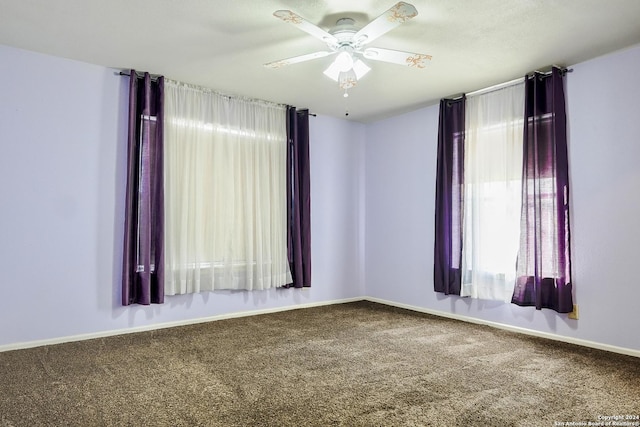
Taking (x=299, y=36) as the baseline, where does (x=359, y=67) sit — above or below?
below

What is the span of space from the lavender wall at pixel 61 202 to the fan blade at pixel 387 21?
2415 millimetres

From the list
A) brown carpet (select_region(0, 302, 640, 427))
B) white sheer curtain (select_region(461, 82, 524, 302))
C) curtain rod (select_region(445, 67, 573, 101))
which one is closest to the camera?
brown carpet (select_region(0, 302, 640, 427))

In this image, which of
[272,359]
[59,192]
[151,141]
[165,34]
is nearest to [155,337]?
[272,359]

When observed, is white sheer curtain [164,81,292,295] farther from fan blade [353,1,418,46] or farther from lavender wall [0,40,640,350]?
fan blade [353,1,418,46]

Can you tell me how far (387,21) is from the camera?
2432 mm

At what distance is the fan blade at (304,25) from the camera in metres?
2.33

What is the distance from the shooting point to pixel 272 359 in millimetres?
2982

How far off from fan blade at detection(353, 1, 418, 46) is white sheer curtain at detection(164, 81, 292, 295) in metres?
2.01

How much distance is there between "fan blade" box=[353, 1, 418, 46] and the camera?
7.38 feet

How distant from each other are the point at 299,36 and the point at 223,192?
1.92 m

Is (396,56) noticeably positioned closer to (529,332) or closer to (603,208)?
(603,208)

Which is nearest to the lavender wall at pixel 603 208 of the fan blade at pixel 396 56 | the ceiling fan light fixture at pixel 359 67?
the fan blade at pixel 396 56

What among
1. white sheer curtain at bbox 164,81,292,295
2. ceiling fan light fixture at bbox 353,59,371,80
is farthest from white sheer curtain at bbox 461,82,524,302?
white sheer curtain at bbox 164,81,292,295

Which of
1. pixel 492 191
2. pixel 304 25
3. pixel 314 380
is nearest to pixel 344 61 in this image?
pixel 304 25
